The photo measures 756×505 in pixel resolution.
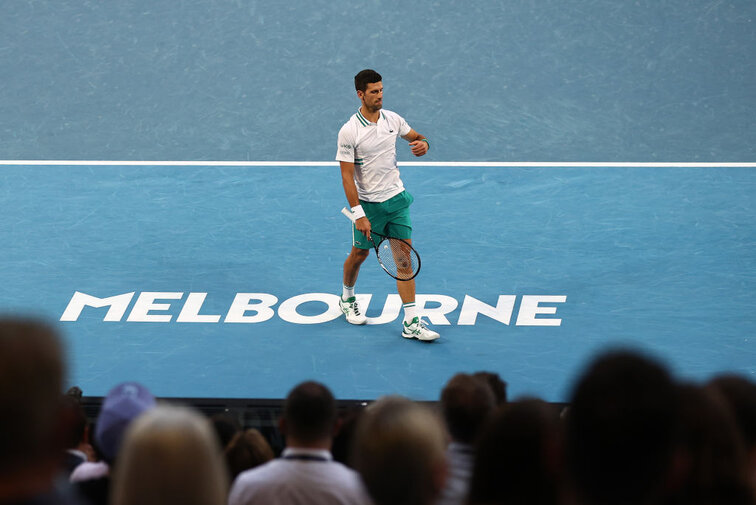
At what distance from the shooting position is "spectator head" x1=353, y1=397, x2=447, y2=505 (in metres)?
3.23

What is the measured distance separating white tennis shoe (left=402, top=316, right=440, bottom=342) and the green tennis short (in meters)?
0.79

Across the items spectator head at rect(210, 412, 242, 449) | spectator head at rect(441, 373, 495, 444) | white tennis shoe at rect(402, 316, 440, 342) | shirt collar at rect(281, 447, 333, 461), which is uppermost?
white tennis shoe at rect(402, 316, 440, 342)

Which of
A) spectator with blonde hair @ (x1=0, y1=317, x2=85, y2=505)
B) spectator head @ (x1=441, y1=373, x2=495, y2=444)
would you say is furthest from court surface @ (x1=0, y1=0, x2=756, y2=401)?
spectator with blonde hair @ (x1=0, y1=317, x2=85, y2=505)

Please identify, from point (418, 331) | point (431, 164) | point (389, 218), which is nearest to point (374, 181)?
point (389, 218)

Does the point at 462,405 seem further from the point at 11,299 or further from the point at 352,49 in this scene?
the point at 352,49

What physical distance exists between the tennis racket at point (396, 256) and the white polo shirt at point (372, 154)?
33cm

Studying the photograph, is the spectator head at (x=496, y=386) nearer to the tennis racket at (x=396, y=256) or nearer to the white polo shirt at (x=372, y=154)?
the tennis racket at (x=396, y=256)

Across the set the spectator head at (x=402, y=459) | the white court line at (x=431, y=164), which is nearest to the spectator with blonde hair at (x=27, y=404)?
the spectator head at (x=402, y=459)

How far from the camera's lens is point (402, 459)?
3.25 m

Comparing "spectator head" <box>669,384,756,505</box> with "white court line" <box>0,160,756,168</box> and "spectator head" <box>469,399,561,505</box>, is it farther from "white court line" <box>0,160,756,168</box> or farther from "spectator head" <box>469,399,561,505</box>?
"white court line" <box>0,160,756,168</box>

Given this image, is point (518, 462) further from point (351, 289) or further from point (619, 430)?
point (351, 289)

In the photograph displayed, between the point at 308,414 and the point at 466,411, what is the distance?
2.24 ft

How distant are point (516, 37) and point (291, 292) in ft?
23.9

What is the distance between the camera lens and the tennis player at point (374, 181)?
9.43 m
